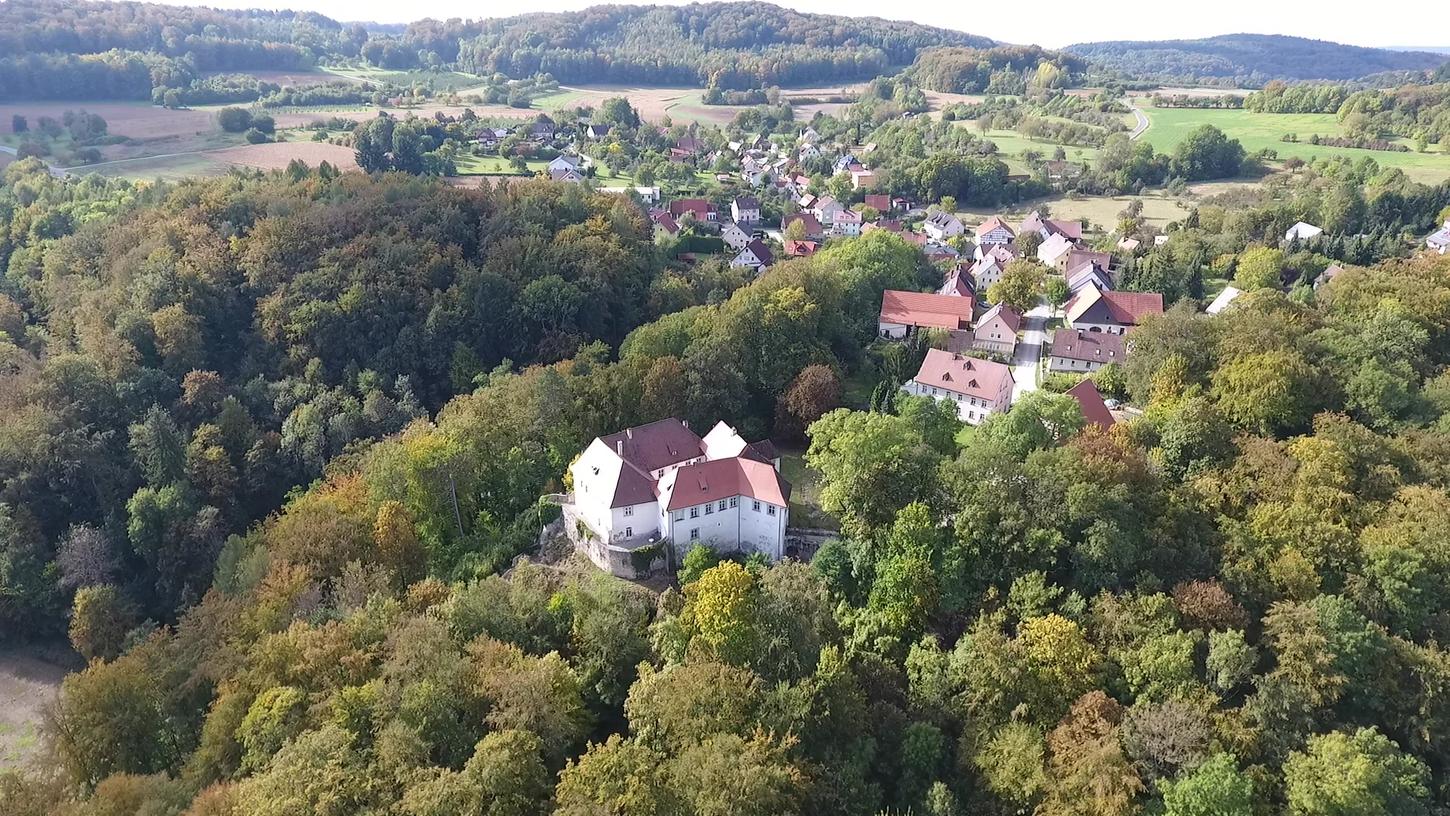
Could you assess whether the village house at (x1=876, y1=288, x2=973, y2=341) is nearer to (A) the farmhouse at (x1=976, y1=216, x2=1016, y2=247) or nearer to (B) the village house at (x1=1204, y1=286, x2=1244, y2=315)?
(B) the village house at (x1=1204, y1=286, x2=1244, y2=315)

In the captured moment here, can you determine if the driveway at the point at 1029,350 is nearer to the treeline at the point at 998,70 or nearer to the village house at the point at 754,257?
the village house at the point at 754,257

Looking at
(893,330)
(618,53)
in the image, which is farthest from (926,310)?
(618,53)

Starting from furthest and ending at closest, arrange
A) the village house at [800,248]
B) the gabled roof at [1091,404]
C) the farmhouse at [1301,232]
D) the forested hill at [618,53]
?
1. the forested hill at [618,53]
2. the village house at [800,248]
3. the farmhouse at [1301,232]
4. the gabled roof at [1091,404]

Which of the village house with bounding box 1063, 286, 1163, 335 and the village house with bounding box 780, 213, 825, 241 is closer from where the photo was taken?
the village house with bounding box 1063, 286, 1163, 335

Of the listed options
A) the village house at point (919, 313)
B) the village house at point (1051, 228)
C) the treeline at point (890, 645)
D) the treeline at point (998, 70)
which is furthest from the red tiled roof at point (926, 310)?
the treeline at point (998, 70)

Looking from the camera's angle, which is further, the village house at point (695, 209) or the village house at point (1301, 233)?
the village house at point (695, 209)

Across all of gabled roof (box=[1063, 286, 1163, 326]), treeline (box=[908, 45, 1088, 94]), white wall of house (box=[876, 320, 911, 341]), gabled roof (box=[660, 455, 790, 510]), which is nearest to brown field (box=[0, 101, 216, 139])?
white wall of house (box=[876, 320, 911, 341])

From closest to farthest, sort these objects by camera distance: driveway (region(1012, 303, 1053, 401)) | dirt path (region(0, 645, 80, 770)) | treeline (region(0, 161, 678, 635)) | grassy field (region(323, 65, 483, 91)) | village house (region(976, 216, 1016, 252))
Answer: dirt path (region(0, 645, 80, 770)) < treeline (region(0, 161, 678, 635)) < driveway (region(1012, 303, 1053, 401)) < village house (region(976, 216, 1016, 252)) < grassy field (region(323, 65, 483, 91))
